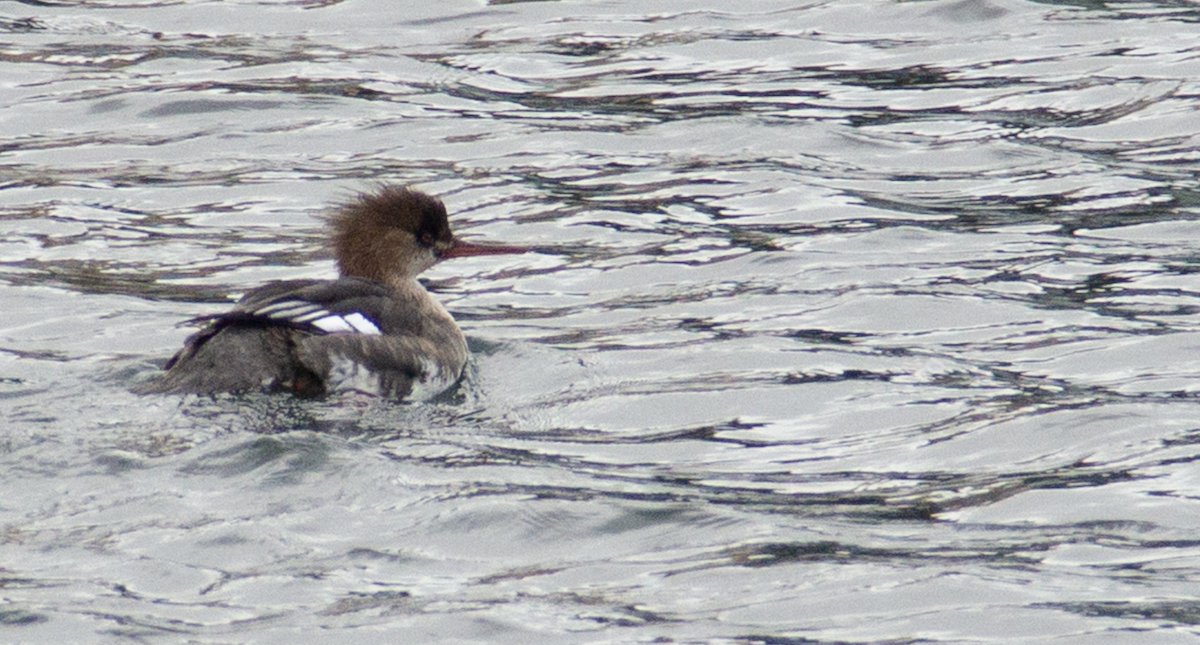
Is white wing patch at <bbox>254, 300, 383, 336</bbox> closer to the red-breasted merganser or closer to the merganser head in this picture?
the red-breasted merganser

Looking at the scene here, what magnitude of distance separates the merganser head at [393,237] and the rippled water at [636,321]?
0.49 metres

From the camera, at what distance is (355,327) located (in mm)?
8000

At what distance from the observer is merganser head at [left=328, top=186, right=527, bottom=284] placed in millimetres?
8953

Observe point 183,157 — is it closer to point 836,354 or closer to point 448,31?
point 448,31

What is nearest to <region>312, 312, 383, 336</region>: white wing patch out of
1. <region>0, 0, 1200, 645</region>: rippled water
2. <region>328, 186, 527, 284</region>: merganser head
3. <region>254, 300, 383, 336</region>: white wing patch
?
<region>254, 300, 383, 336</region>: white wing patch

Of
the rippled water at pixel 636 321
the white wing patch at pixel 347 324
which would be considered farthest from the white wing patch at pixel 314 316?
the rippled water at pixel 636 321

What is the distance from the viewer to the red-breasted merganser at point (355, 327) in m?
7.58

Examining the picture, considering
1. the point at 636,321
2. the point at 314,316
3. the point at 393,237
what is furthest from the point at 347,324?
the point at 636,321

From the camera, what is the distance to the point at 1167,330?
29.1 feet

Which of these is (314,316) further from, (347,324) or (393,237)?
(393,237)

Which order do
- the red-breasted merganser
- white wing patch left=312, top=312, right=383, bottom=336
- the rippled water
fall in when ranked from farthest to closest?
1. white wing patch left=312, top=312, right=383, bottom=336
2. the red-breasted merganser
3. the rippled water

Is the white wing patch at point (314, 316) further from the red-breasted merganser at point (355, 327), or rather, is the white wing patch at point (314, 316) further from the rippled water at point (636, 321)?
the rippled water at point (636, 321)

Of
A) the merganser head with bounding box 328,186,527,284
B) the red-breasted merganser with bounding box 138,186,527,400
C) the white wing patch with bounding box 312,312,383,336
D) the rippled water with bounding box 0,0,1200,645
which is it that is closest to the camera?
the rippled water with bounding box 0,0,1200,645

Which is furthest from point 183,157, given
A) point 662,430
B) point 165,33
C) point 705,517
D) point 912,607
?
point 912,607
